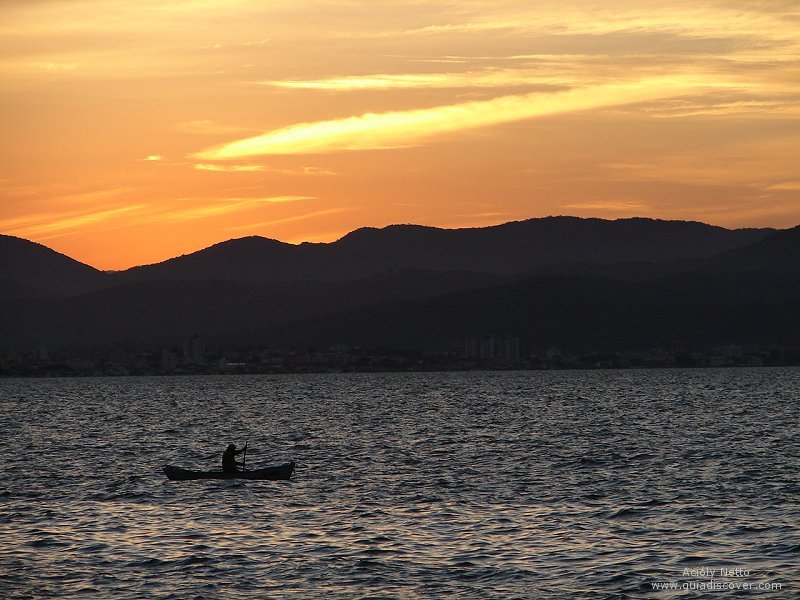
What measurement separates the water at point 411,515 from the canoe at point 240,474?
57cm

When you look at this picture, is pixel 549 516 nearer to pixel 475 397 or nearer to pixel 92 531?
pixel 92 531

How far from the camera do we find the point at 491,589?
116 feet

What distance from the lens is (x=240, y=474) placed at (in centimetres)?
6238

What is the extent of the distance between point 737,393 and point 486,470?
124668 mm

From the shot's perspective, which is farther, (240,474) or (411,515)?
(240,474)

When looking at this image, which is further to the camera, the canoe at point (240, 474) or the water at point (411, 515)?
the canoe at point (240, 474)

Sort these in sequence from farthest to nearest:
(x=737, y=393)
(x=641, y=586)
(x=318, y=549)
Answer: (x=737, y=393), (x=318, y=549), (x=641, y=586)

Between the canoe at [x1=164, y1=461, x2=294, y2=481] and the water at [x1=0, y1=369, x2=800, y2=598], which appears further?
the canoe at [x1=164, y1=461, x2=294, y2=481]

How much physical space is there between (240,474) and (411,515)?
16355 mm

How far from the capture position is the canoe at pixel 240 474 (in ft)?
203

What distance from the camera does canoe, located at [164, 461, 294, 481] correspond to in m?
61.8

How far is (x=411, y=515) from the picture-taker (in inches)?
1918

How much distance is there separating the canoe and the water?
0.57 metres

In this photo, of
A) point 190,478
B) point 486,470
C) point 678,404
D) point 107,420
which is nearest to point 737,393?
point 678,404
